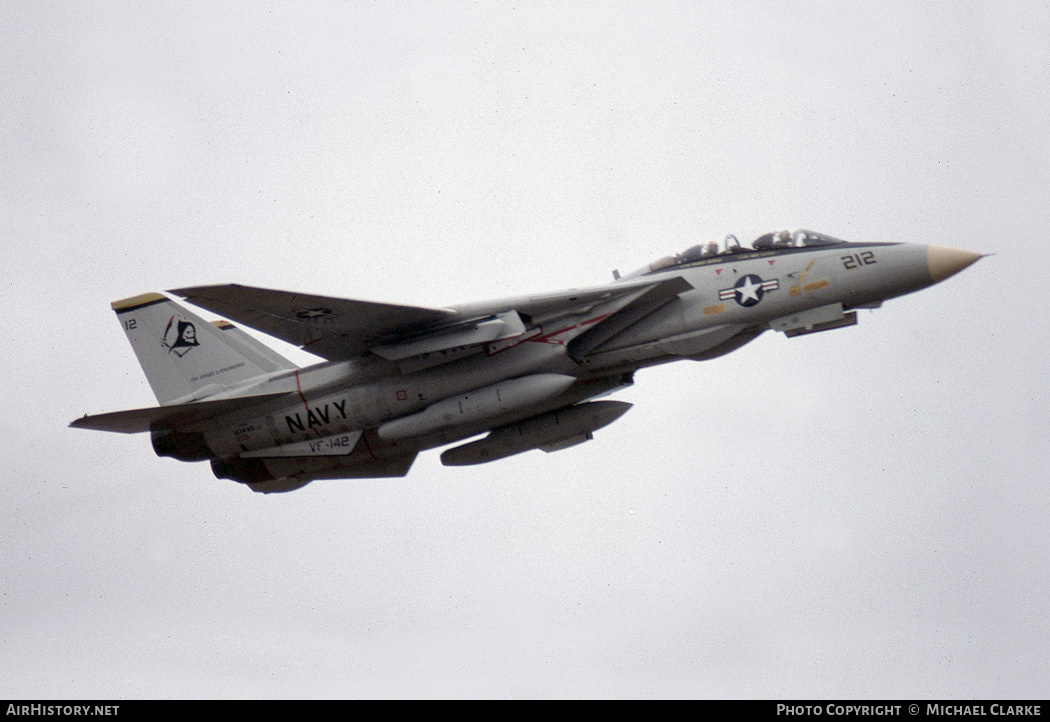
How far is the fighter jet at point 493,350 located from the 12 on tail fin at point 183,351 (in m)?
0.21

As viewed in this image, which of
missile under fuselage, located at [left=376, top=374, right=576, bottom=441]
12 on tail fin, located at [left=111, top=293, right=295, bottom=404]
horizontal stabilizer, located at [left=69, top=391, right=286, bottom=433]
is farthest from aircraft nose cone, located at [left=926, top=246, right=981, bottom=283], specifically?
12 on tail fin, located at [left=111, top=293, right=295, bottom=404]

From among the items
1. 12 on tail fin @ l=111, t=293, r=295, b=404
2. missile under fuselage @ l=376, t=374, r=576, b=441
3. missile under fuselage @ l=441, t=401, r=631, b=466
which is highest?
12 on tail fin @ l=111, t=293, r=295, b=404

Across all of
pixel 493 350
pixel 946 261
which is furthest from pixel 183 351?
pixel 946 261

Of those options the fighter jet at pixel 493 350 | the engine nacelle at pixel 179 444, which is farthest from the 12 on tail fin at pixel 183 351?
the engine nacelle at pixel 179 444

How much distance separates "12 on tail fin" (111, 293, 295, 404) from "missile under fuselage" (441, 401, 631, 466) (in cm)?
369

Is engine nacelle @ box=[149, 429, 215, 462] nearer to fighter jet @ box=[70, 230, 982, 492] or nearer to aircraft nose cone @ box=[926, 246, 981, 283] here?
fighter jet @ box=[70, 230, 982, 492]

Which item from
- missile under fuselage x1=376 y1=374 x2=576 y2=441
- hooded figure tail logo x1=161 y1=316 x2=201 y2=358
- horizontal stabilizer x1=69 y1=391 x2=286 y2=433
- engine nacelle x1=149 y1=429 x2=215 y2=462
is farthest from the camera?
hooded figure tail logo x1=161 y1=316 x2=201 y2=358

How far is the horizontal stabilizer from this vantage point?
21.0m

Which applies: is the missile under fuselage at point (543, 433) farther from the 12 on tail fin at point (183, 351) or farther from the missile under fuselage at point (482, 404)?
the 12 on tail fin at point (183, 351)

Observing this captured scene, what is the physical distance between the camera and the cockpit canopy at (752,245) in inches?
779

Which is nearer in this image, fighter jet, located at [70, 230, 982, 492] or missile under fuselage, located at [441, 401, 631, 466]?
fighter jet, located at [70, 230, 982, 492]
